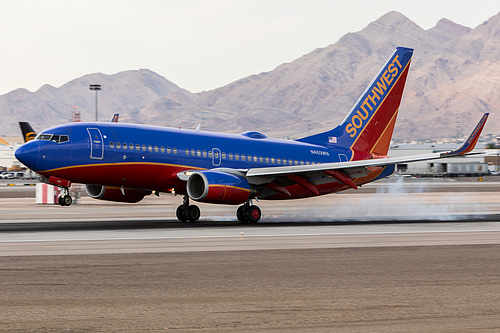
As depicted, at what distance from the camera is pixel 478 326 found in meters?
11.6

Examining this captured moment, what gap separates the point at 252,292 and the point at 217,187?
734 inches

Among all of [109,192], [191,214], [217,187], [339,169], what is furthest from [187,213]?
Result: [339,169]

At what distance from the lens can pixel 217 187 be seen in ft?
109

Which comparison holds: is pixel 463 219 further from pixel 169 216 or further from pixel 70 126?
pixel 70 126

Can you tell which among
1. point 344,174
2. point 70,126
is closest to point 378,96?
point 344,174

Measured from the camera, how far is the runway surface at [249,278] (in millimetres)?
12031

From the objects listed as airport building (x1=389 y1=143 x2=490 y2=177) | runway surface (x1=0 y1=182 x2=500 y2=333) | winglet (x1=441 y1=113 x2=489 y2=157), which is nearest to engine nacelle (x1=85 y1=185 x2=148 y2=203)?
runway surface (x1=0 y1=182 x2=500 y2=333)

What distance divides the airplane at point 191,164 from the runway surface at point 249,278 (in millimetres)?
2634

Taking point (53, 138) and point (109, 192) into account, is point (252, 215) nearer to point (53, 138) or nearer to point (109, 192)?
point (109, 192)

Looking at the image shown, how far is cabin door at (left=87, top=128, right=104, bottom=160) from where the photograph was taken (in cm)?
3325

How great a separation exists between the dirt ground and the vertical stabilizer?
22093 mm

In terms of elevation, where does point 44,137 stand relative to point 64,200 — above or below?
above

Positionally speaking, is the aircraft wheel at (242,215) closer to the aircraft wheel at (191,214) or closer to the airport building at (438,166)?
the aircraft wheel at (191,214)

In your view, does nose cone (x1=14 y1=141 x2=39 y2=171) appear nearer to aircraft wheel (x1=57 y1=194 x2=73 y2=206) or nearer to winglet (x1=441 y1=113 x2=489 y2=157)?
aircraft wheel (x1=57 y1=194 x2=73 y2=206)
